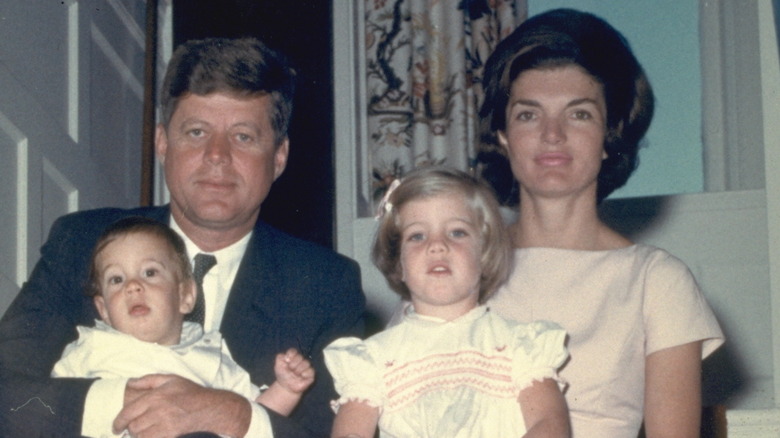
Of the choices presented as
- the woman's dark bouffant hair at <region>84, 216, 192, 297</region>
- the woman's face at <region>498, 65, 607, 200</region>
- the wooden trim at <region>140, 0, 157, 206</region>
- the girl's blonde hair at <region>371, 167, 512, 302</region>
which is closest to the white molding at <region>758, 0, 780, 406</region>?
the woman's face at <region>498, 65, 607, 200</region>

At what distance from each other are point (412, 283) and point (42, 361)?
2.39 ft

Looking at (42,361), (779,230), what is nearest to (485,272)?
(42,361)

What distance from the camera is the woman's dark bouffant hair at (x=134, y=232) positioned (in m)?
1.93

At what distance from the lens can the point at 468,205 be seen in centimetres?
193

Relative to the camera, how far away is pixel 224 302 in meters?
2.14

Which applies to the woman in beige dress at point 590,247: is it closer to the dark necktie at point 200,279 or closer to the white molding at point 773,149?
the dark necktie at point 200,279

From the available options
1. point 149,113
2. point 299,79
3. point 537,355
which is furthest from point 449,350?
point 149,113

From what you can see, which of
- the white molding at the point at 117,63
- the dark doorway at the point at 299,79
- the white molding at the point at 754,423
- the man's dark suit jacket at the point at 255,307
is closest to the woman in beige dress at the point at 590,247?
the man's dark suit jacket at the point at 255,307

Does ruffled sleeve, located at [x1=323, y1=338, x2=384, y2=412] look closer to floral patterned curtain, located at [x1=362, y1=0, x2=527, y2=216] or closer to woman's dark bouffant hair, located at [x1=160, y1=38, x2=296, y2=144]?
woman's dark bouffant hair, located at [x1=160, y1=38, x2=296, y2=144]

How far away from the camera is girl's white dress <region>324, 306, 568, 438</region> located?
175cm

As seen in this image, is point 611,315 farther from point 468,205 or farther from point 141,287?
point 141,287

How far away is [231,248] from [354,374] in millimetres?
526

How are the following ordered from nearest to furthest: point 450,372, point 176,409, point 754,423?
point 176,409 → point 450,372 → point 754,423

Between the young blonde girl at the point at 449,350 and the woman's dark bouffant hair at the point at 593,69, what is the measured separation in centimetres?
37
